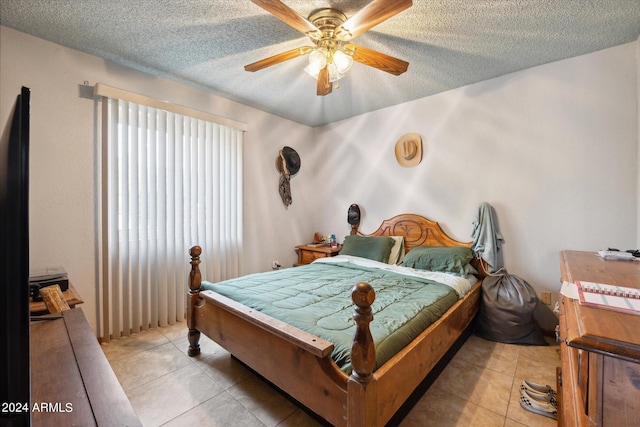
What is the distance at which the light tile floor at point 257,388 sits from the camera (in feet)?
5.06

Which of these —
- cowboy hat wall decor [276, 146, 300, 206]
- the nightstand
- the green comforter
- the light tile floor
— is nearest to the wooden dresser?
the green comforter

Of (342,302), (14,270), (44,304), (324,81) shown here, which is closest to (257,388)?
(342,302)

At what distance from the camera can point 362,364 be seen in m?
1.11

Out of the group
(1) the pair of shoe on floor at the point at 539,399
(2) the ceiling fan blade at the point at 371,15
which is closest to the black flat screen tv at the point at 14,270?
(2) the ceiling fan blade at the point at 371,15

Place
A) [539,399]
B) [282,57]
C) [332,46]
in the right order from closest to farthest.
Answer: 1. [539,399]
2. [332,46]
3. [282,57]

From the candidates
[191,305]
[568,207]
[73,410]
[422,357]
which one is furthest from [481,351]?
[73,410]

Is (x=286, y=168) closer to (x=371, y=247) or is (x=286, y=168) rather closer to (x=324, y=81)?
(x=371, y=247)

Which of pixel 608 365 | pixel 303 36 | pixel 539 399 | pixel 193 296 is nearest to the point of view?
pixel 608 365

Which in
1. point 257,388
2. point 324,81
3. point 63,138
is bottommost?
point 257,388

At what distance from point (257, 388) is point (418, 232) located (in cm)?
235

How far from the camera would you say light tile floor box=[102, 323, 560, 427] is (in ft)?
5.06

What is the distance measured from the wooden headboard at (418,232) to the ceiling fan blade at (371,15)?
2.21 m

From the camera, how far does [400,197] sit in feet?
11.3

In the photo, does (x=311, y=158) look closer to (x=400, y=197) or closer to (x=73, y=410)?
(x=400, y=197)
